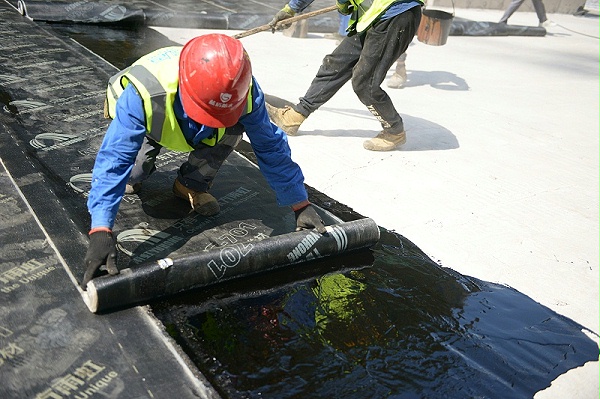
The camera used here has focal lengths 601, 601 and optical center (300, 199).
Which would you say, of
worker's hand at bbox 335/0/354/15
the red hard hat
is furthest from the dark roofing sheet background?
worker's hand at bbox 335/0/354/15

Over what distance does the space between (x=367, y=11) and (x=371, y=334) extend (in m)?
2.32

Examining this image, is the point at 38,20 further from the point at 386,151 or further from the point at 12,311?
the point at 12,311

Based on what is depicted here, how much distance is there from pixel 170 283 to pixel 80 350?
0.42 metres

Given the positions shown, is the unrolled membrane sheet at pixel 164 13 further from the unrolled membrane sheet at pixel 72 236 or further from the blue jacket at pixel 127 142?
the blue jacket at pixel 127 142

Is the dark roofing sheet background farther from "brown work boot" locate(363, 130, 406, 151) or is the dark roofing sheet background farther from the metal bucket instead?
the metal bucket

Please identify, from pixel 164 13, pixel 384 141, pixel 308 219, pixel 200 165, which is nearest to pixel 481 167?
pixel 384 141

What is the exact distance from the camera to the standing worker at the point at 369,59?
3844 millimetres

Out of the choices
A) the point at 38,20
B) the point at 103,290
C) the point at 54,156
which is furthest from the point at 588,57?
the point at 103,290

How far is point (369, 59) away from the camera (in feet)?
12.8

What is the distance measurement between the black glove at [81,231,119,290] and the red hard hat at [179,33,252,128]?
557 millimetres

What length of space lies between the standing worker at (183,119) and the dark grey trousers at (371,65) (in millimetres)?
1476

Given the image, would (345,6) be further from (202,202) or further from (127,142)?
(127,142)

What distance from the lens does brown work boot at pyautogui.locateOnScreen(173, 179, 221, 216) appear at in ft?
9.43

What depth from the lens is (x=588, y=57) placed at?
8.87 metres
